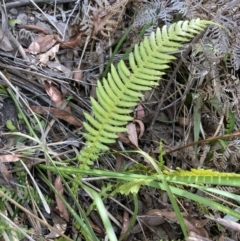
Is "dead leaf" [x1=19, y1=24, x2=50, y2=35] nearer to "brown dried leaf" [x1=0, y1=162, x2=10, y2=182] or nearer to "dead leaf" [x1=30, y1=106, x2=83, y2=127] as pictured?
"dead leaf" [x1=30, y1=106, x2=83, y2=127]

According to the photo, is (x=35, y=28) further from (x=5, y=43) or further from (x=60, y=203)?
(x=60, y=203)

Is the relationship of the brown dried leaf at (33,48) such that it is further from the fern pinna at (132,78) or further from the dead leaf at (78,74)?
the fern pinna at (132,78)

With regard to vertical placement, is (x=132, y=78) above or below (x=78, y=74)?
above

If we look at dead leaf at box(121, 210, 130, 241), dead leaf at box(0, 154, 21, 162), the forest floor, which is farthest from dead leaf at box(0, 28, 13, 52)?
dead leaf at box(121, 210, 130, 241)

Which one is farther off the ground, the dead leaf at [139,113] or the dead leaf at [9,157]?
the dead leaf at [139,113]

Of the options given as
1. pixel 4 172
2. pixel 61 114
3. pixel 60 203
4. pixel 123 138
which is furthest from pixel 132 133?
pixel 4 172

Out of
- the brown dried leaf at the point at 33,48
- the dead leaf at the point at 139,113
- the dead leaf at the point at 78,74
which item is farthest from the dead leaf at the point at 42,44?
the dead leaf at the point at 139,113
